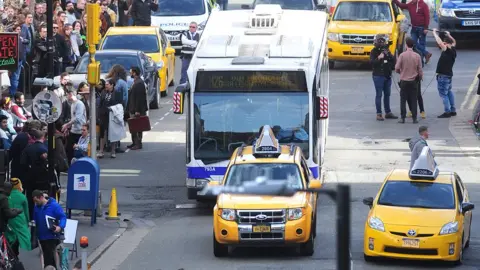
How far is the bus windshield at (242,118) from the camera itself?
22.7m

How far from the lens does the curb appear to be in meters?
19.5

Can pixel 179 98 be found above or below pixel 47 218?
above

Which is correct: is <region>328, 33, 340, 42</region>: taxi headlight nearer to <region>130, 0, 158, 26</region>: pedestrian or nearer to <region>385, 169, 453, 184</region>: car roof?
<region>130, 0, 158, 26</region>: pedestrian

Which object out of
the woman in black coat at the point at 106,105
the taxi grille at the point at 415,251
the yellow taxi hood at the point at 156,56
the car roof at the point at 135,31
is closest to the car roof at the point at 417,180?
the taxi grille at the point at 415,251

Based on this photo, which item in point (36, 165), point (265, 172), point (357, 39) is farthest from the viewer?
point (357, 39)

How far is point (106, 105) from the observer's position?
28203mm

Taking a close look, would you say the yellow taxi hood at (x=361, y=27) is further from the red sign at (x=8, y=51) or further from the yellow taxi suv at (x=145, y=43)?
the red sign at (x=8, y=51)

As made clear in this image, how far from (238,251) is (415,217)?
293cm

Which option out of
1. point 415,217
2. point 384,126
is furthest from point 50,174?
point 384,126

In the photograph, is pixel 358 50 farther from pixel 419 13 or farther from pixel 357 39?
pixel 419 13

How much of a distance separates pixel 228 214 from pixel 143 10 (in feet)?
75.1

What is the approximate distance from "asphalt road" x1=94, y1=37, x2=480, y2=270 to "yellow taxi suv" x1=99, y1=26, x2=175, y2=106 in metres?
1.03

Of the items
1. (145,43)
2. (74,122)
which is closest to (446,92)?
(145,43)

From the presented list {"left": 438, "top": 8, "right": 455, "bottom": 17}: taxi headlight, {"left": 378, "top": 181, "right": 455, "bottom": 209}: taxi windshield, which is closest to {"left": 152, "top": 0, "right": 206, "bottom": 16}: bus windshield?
{"left": 438, "top": 8, "right": 455, "bottom": 17}: taxi headlight
